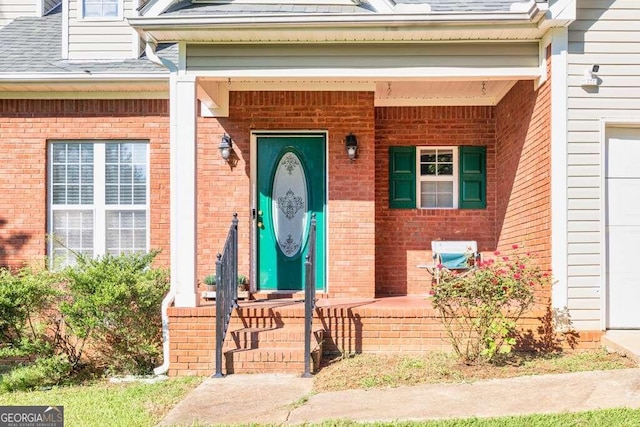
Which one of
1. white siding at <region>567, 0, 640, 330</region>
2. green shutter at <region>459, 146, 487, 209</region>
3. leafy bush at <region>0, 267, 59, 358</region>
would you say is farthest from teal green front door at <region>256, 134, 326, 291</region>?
white siding at <region>567, 0, 640, 330</region>

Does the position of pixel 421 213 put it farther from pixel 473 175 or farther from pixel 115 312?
pixel 115 312

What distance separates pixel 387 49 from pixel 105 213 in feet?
15.3

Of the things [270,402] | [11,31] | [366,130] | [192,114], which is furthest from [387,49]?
[11,31]

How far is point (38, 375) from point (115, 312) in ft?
3.38

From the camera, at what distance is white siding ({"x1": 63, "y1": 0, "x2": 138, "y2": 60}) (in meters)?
9.23

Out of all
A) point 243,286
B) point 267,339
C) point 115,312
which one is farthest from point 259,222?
point 115,312

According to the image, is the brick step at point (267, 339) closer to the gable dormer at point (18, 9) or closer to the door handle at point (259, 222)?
the door handle at point (259, 222)

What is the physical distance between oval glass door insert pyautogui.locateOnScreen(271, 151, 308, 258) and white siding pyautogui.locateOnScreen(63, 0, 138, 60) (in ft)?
9.52

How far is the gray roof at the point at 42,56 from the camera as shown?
8.65 meters

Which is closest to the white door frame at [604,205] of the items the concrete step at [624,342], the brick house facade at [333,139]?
the concrete step at [624,342]

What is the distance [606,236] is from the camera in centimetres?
702

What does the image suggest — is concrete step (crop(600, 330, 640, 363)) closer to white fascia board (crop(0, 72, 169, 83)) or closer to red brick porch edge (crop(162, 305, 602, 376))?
red brick porch edge (crop(162, 305, 602, 376))

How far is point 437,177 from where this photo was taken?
31.2 feet

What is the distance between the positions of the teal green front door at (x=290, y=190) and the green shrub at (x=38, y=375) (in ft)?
10.4
